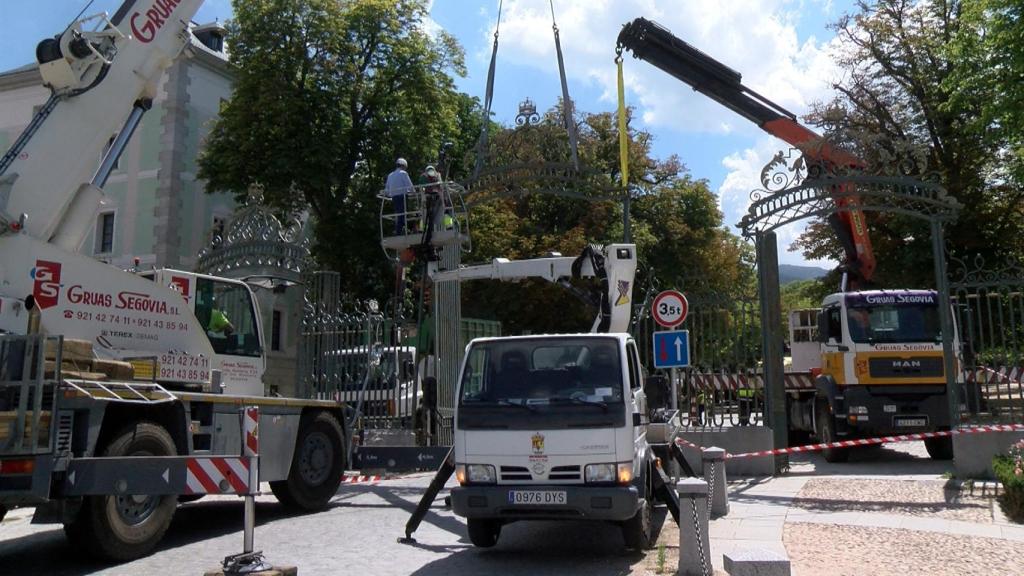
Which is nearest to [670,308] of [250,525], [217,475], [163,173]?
[217,475]

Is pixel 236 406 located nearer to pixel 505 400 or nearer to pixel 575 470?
pixel 505 400

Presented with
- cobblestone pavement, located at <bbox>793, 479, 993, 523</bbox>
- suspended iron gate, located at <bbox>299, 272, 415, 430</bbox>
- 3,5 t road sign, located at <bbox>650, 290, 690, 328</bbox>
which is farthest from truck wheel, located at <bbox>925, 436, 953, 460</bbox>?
suspended iron gate, located at <bbox>299, 272, 415, 430</bbox>

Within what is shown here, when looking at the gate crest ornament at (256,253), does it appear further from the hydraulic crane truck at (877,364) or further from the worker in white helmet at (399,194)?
the hydraulic crane truck at (877,364)

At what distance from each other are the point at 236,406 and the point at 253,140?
18.4 m

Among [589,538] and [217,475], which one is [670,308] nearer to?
[589,538]

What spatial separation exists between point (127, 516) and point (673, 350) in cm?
750

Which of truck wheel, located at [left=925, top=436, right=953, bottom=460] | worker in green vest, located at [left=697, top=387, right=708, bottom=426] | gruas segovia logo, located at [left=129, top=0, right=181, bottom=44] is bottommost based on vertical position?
truck wheel, located at [left=925, top=436, right=953, bottom=460]

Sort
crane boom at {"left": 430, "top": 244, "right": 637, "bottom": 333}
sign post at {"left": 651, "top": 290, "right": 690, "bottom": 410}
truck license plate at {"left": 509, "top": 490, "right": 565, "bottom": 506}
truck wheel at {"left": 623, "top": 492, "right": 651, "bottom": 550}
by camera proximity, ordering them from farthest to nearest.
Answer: sign post at {"left": 651, "top": 290, "right": 690, "bottom": 410} → crane boom at {"left": 430, "top": 244, "right": 637, "bottom": 333} → truck wheel at {"left": 623, "top": 492, "right": 651, "bottom": 550} → truck license plate at {"left": 509, "top": 490, "right": 565, "bottom": 506}

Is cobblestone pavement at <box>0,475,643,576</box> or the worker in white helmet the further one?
the worker in white helmet

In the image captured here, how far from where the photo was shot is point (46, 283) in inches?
349

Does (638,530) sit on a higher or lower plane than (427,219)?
lower

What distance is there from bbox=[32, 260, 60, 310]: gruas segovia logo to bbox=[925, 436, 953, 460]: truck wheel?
566 inches

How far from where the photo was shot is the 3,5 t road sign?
12336mm

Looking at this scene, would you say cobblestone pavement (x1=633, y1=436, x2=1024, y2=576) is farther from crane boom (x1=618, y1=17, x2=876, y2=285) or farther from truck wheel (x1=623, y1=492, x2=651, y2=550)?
crane boom (x1=618, y1=17, x2=876, y2=285)
